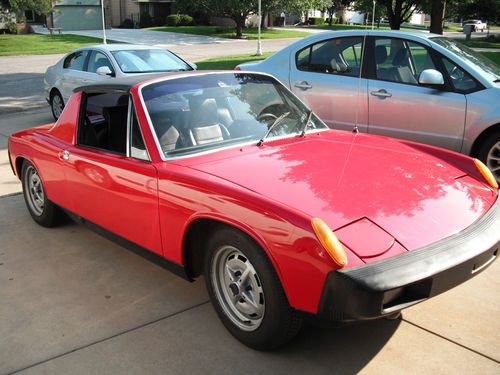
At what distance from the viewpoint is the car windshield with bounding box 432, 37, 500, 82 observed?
5863 mm

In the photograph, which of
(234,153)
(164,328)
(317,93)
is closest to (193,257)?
(164,328)

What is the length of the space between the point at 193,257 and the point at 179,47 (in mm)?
28414

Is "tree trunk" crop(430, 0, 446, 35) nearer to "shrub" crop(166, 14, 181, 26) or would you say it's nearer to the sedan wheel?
the sedan wheel

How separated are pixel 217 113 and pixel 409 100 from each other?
2.91m

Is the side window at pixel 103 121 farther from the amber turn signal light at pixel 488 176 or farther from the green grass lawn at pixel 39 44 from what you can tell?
the green grass lawn at pixel 39 44

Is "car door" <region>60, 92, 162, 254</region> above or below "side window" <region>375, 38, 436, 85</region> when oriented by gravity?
below

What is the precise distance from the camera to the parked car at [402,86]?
5598mm

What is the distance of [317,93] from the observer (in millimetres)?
6633

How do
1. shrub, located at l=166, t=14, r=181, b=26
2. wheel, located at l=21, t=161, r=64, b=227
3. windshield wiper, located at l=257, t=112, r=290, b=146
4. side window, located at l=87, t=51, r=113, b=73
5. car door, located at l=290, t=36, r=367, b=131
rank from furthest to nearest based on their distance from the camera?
shrub, located at l=166, t=14, r=181, b=26, side window, located at l=87, t=51, r=113, b=73, car door, located at l=290, t=36, r=367, b=131, wheel, located at l=21, t=161, r=64, b=227, windshield wiper, located at l=257, t=112, r=290, b=146

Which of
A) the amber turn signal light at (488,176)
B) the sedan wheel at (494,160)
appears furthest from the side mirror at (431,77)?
the amber turn signal light at (488,176)

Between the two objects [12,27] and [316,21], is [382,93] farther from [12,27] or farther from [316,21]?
[316,21]

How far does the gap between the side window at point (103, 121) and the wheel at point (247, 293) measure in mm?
1509

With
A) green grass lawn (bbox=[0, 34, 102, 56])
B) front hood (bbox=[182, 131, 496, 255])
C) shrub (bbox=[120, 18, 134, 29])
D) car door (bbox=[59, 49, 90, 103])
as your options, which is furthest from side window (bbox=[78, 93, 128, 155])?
shrub (bbox=[120, 18, 134, 29])

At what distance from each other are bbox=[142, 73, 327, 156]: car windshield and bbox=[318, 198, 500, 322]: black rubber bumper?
1.52 metres
